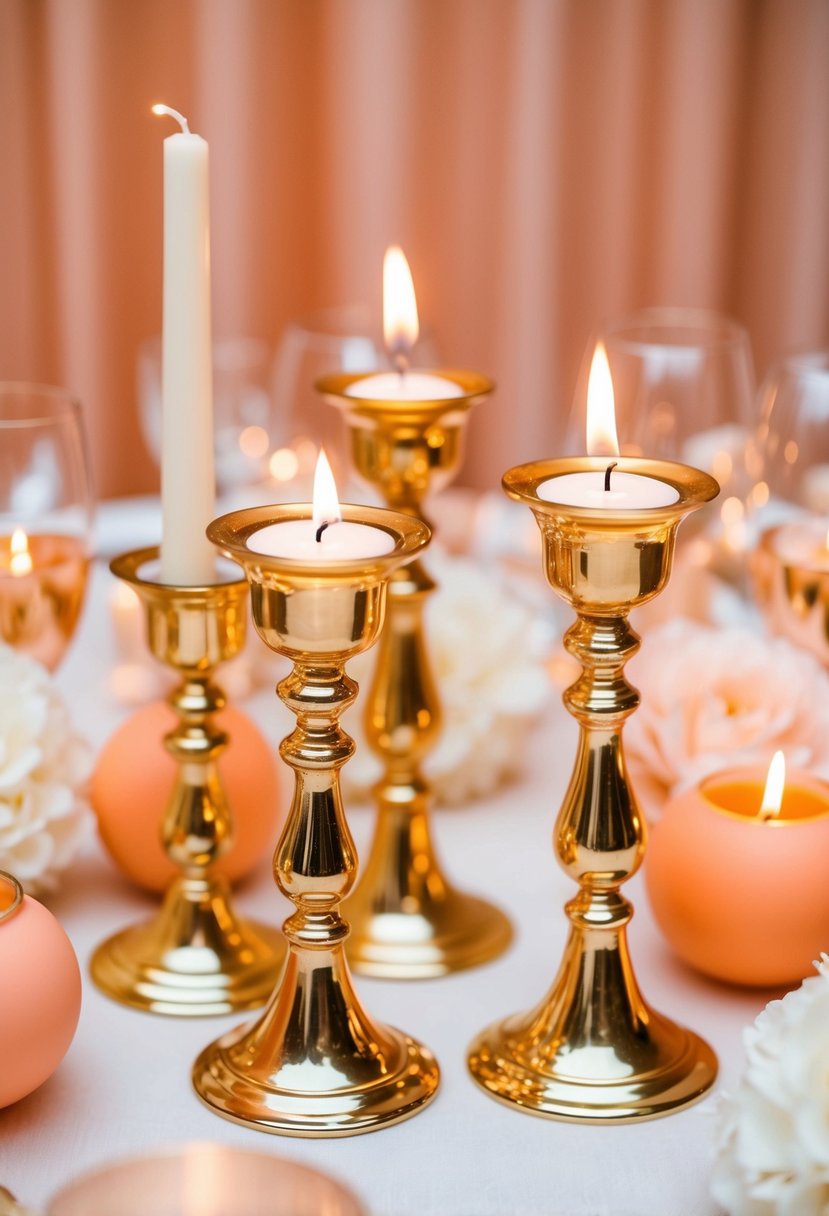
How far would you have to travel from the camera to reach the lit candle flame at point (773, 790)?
2.14ft

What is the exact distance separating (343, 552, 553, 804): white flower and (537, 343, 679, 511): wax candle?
0.27 metres

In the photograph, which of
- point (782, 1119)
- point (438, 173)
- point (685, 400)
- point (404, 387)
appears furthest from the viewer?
point (438, 173)

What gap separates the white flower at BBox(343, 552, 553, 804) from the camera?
0.85 meters

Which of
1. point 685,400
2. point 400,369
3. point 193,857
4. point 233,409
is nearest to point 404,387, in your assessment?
point 400,369

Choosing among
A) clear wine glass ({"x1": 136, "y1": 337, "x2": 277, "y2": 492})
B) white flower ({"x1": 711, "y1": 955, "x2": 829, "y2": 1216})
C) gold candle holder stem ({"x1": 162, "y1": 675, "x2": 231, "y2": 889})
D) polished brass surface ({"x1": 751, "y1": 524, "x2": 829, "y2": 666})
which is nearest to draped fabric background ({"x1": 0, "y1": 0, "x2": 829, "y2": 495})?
clear wine glass ({"x1": 136, "y1": 337, "x2": 277, "y2": 492})

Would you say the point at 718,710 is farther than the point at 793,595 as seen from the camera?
No

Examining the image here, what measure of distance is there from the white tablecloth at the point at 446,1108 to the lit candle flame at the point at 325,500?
0.71ft

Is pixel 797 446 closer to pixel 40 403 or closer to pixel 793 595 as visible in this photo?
pixel 793 595

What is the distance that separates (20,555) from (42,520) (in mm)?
24

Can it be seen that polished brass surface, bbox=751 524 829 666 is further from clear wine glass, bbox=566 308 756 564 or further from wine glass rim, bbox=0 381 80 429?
wine glass rim, bbox=0 381 80 429

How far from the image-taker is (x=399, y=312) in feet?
2.37

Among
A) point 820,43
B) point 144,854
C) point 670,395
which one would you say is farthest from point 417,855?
point 820,43

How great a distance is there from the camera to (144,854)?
73 centimetres

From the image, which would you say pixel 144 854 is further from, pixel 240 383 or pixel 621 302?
pixel 621 302
